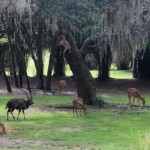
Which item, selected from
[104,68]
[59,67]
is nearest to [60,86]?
[104,68]

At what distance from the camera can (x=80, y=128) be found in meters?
15.7

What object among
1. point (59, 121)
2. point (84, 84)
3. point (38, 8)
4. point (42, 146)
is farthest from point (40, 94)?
point (42, 146)

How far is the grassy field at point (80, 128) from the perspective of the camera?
12555 millimetres

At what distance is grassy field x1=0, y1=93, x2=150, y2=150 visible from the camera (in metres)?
12.6

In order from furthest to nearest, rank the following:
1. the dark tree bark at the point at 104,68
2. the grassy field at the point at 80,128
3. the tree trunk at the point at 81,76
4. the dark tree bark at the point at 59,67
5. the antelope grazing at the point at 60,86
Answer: the dark tree bark at the point at 59,67
the dark tree bark at the point at 104,68
the antelope grazing at the point at 60,86
the tree trunk at the point at 81,76
the grassy field at the point at 80,128

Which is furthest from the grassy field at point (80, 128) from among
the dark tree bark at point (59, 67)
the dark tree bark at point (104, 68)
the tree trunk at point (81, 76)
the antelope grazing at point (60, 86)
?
the dark tree bark at point (59, 67)

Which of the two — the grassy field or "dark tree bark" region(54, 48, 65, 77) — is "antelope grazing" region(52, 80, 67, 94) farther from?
"dark tree bark" region(54, 48, 65, 77)

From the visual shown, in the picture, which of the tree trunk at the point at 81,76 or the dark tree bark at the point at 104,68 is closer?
the tree trunk at the point at 81,76

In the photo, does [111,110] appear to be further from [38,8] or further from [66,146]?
[66,146]

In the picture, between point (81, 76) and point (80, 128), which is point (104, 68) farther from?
point (80, 128)

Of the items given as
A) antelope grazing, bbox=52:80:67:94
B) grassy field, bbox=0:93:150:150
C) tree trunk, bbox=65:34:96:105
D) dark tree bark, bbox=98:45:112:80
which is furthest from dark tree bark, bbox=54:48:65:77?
tree trunk, bbox=65:34:96:105

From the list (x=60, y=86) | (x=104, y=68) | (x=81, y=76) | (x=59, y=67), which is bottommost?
(x=59, y=67)

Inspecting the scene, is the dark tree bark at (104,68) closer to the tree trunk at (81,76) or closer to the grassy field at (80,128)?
the tree trunk at (81,76)

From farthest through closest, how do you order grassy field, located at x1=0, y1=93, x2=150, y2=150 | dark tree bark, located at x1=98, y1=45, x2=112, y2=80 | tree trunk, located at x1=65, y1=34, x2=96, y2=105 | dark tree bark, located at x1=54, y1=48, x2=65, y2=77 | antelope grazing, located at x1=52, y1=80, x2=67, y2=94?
dark tree bark, located at x1=54, y1=48, x2=65, y2=77, dark tree bark, located at x1=98, y1=45, x2=112, y2=80, antelope grazing, located at x1=52, y1=80, x2=67, y2=94, tree trunk, located at x1=65, y1=34, x2=96, y2=105, grassy field, located at x1=0, y1=93, x2=150, y2=150
